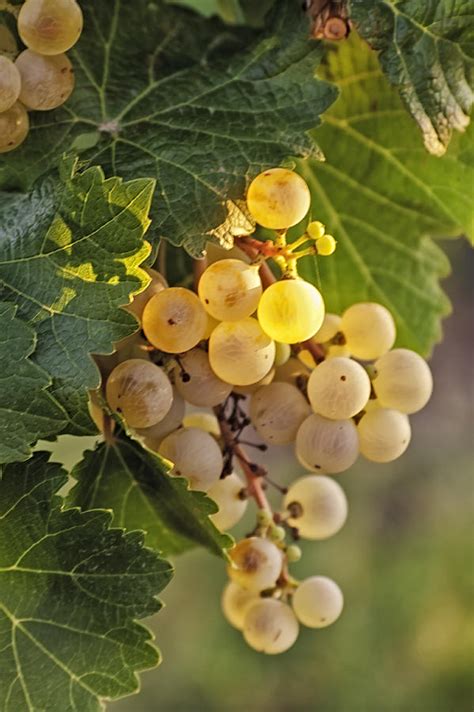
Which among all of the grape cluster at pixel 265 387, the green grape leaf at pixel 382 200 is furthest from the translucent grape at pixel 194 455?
the green grape leaf at pixel 382 200

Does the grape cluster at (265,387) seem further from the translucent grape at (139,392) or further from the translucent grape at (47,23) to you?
the translucent grape at (47,23)

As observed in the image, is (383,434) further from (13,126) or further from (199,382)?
(13,126)

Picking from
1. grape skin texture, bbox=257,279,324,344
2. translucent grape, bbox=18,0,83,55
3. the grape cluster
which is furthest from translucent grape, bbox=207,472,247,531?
translucent grape, bbox=18,0,83,55

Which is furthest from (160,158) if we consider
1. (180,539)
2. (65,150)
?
(180,539)

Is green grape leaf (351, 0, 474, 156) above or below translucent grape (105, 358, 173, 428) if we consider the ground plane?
above

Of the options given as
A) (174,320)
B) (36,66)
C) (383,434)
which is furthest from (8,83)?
(383,434)

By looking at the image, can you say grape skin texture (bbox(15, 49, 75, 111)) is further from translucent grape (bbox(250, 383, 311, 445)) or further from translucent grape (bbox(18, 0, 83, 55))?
translucent grape (bbox(250, 383, 311, 445))
